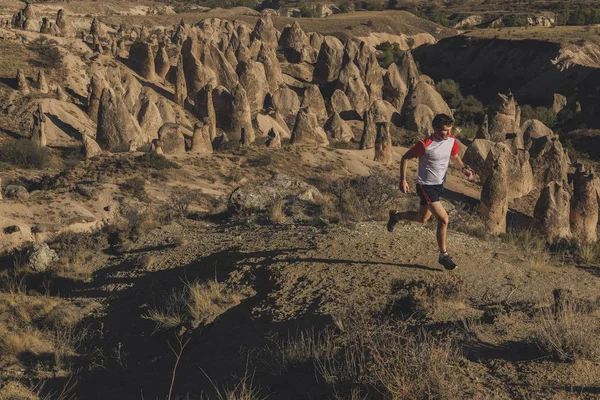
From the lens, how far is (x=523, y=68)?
59688 millimetres

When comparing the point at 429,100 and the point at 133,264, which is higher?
the point at 429,100

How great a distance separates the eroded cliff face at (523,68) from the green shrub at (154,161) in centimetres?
3394

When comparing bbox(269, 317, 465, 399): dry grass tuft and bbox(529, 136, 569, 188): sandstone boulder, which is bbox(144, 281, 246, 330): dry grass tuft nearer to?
bbox(269, 317, 465, 399): dry grass tuft

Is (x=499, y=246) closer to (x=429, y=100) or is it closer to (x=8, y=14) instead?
(x=429, y=100)

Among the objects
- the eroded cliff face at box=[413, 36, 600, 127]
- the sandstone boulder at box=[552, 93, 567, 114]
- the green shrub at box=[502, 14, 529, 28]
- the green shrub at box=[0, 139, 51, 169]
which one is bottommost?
the green shrub at box=[0, 139, 51, 169]

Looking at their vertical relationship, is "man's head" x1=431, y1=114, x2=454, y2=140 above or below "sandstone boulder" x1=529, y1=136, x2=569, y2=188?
above

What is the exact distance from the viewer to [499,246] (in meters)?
9.66

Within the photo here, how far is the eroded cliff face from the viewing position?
2003 inches

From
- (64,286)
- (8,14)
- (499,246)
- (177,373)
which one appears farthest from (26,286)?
(8,14)

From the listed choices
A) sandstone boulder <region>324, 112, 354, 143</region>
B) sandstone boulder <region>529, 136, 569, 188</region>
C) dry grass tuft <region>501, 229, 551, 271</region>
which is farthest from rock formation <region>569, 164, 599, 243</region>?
sandstone boulder <region>324, 112, 354, 143</region>

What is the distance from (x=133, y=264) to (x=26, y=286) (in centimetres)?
169

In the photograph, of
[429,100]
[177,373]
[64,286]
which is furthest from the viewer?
[429,100]

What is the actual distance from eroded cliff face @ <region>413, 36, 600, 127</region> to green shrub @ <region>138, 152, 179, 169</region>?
111ft

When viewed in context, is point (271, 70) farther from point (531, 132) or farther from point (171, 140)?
point (171, 140)
